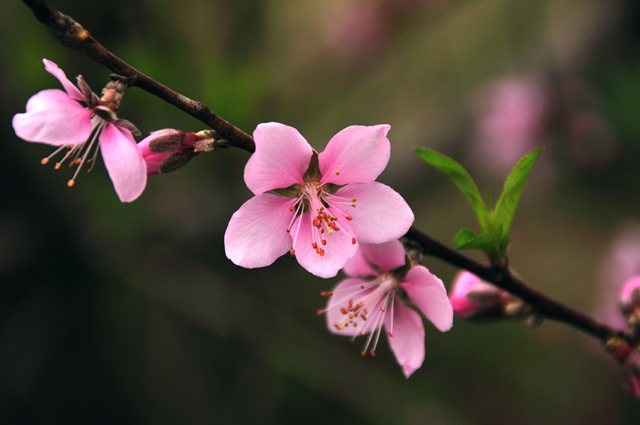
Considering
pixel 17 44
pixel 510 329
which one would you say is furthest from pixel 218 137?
pixel 510 329

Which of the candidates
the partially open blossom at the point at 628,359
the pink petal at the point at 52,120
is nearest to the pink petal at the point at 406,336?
the partially open blossom at the point at 628,359

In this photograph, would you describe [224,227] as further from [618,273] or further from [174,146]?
[618,273]

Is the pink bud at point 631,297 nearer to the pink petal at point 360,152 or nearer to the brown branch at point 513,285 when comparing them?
the brown branch at point 513,285

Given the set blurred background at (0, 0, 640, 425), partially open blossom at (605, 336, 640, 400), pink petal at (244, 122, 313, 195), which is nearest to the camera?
pink petal at (244, 122, 313, 195)

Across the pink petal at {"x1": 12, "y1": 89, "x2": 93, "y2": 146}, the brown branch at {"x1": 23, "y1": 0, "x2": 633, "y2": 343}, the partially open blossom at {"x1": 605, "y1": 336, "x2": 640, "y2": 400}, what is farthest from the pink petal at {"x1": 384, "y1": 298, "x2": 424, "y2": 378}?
the pink petal at {"x1": 12, "y1": 89, "x2": 93, "y2": 146}

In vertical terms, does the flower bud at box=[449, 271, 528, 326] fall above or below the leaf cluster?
below

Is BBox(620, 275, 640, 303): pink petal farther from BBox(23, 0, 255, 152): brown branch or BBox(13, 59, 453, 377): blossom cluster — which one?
BBox(23, 0, 255, 152): brown branch

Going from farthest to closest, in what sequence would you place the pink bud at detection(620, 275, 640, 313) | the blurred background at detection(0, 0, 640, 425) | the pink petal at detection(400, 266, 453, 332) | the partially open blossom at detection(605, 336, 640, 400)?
the blurred background at detection(0, 0, 640, 425), the pink bud at detection(620, 275, 640, 313), the partially open blossom at detection(605, 336, 640, 400), the pink petal at detection(400, 266, 453, 332)
